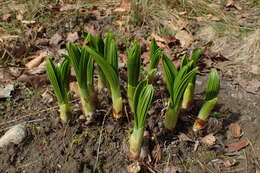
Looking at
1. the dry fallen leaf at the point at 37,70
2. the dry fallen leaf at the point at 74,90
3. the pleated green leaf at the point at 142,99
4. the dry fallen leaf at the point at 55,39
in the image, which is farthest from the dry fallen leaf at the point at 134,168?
the dry fallen leaf at the point at 55,39

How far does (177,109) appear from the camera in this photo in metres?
1.74

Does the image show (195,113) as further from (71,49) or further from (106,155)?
(71,49)

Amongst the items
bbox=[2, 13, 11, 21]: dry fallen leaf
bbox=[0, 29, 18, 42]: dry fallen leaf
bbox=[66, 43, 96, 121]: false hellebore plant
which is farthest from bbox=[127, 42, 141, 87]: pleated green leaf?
bbox=[2, 13, 11, 21]: dry fallen leaf

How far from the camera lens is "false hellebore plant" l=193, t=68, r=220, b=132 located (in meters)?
1.66

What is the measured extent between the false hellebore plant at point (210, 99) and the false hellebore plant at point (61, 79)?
2.73 feet

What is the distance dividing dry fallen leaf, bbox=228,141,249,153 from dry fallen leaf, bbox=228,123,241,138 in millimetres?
55

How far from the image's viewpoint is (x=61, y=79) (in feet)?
5.49

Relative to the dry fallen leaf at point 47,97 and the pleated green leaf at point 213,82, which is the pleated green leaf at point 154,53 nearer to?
the pleated green leaf at point 213,82

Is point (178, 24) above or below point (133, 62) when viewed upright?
below

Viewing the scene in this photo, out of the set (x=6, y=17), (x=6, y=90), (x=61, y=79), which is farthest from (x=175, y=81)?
(x=6, y=17)

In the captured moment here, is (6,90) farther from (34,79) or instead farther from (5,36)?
(5,36)

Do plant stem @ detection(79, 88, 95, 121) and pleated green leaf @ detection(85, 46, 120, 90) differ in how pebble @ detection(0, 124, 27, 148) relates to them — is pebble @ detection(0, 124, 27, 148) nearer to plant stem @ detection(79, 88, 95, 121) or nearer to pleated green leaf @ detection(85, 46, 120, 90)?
plant stem @ detection(79, 88, 95, 121)

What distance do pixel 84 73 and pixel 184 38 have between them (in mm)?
1536

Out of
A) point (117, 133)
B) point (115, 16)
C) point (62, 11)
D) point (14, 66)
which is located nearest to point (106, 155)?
point (117, 133)
